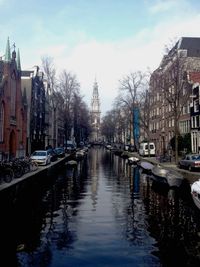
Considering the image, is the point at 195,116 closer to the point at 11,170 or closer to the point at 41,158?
the point at 41,158

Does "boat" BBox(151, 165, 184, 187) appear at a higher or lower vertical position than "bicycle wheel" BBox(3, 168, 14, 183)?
lower

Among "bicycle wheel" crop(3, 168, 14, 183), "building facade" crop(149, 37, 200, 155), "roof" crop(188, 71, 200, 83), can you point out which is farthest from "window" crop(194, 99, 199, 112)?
"bicycle wheel" crop(3, 168, 14, 183)

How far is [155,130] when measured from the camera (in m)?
88.1

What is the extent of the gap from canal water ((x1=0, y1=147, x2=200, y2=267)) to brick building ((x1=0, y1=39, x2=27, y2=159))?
63.9 ft

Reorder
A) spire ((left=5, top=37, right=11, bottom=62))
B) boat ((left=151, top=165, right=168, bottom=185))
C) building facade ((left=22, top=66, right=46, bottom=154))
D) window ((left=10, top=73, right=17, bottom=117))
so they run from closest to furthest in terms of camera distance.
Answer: boat ((left=151, top=165, right=168, bottom=185)) < spire ((left=5, top=37, right=11, bottom=62)) < window ((left=10, top=73, right=17, bottom=117)) < building facade ((left=22, top=66, right=46, bottom=154))

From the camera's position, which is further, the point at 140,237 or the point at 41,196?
the point at 41,196

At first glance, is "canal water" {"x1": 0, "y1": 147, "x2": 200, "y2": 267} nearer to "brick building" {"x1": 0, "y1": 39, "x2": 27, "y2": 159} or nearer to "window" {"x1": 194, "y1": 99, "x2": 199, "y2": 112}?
"brick building" {"x1": 0, "y1": 39, "x2": 27, "y2": 159}

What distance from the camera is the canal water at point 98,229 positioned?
12.1 metres

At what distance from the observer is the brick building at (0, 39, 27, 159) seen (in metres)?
44.5

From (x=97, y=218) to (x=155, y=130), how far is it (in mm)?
71397

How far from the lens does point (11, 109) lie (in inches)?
1913

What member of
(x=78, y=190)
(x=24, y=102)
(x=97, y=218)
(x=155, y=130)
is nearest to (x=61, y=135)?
(x=155, y=130)

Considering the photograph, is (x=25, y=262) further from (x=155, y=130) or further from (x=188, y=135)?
(x=155, y=130)

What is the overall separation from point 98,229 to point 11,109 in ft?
116
